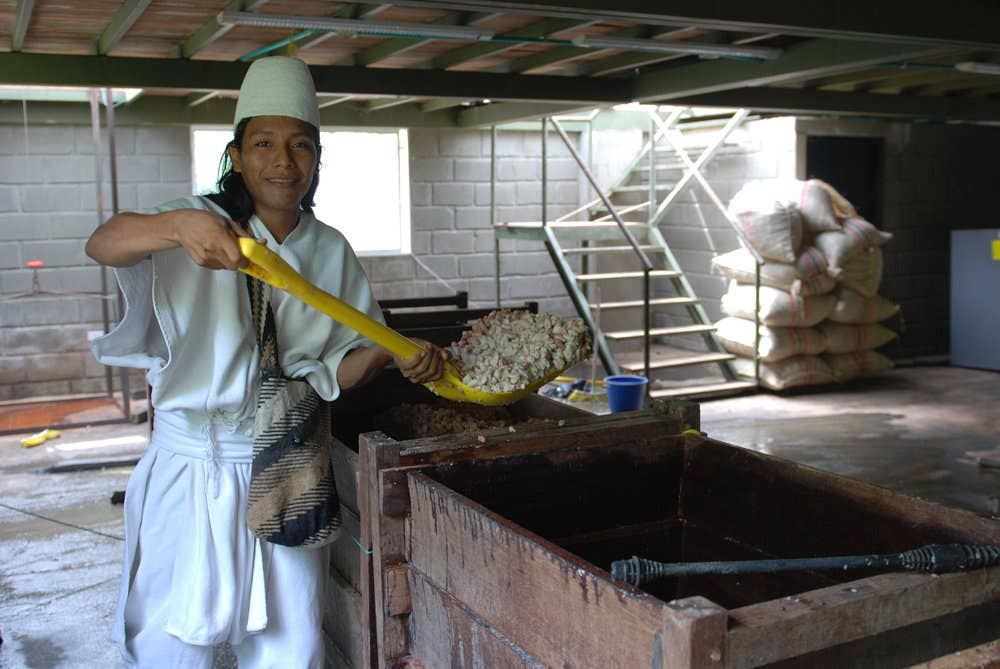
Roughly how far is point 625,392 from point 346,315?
13.0 feet

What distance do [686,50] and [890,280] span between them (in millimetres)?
5218

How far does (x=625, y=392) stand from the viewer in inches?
225

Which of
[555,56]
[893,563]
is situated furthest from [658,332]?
[893,563]

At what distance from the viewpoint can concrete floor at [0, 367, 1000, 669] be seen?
11.3 feet

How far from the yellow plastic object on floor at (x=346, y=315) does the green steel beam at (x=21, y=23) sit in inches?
79.4

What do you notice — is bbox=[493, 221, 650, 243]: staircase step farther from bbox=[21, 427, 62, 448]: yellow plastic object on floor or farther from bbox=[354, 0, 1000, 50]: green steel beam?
bbox=[354, 0, 1000, 50]: green steel beam

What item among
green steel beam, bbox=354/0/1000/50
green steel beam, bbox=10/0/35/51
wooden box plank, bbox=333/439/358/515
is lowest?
wooden box plank, bbox=333/439/358/515

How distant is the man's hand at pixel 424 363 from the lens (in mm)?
2084

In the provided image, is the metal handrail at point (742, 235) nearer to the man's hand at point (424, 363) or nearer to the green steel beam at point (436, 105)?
the green steel beam at point (436, 105)

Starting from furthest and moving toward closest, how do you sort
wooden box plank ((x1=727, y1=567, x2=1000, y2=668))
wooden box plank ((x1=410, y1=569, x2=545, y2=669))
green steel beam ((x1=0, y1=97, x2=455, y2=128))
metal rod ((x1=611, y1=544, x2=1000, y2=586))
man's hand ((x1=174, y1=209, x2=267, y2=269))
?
green steel beam ((x1=0, y1=97, x2=455, y2=128))
man's hand ((x1=174, y1=209, x2=267, y2=269))
wooden box plank ((x1=410, y1=569, x2=545, y2=669))
metal rod ((x1=611, y1=544, x2=1000, y2=586))
wooden box plank ((x1=727, y1=567, x2=1000, y2=668))

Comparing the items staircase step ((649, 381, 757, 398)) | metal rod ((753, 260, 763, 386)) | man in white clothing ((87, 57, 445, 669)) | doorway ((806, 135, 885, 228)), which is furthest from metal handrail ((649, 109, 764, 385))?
man in white clothing ((87, 57, 445, 669))

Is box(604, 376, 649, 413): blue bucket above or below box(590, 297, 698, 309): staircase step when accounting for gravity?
below

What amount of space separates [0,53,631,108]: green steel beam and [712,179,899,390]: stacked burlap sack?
2204mm

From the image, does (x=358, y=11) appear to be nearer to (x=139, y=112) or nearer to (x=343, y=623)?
(x=343, y=623)
